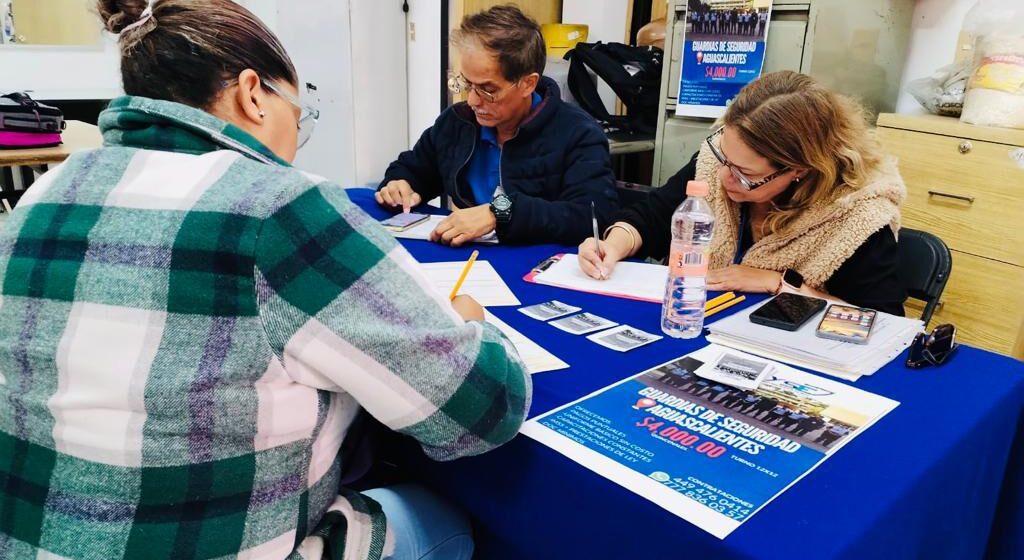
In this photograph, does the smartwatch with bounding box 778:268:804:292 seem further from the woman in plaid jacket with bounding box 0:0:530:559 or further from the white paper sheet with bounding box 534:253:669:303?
the woman in plaid jacket with bounding box 0:0:530:559

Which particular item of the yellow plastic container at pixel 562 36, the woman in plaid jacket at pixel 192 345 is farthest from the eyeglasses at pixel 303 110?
the yellow plastic container at pixel 562 36

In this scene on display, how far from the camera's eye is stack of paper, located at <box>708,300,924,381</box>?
1.01 metres

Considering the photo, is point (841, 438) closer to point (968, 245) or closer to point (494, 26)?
point (494, 26)

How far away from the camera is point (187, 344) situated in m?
0.63

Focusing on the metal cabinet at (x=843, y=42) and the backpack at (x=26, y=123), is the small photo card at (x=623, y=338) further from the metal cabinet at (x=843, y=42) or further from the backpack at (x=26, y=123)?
A: the backpack at (x=26, y=123)

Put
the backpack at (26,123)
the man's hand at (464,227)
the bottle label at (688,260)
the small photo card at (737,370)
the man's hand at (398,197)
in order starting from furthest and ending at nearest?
the backpack at (26,123), the man's hand at (398,197), the man's hand at (464,227), the bottle label at (688,260), the small photo card at (737,370)

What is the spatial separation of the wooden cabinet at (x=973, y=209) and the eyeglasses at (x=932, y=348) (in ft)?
4.18

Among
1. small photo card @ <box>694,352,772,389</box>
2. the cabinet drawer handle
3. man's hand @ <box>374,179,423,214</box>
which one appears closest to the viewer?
small photo card @ <box>694,352,772,389</box>

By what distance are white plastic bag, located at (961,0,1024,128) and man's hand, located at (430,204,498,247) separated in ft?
5.09

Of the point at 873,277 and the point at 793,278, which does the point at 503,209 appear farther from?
the point at 873,277

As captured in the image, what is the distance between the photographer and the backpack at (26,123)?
2.51m

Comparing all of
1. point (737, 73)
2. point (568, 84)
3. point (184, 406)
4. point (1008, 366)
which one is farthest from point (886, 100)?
point (184, 406)

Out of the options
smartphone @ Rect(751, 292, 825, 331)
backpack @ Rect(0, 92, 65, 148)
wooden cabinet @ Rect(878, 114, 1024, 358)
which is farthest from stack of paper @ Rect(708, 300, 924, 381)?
backpack @ Rect(0, 92, 65, 148)

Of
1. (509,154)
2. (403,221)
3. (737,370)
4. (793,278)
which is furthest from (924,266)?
(403,221)
